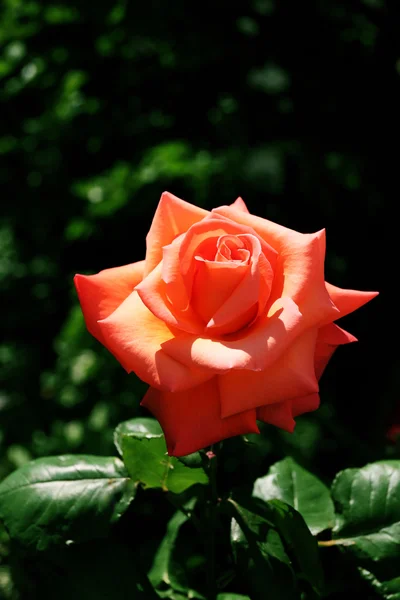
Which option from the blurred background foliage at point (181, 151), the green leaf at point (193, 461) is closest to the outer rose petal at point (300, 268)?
the green leaf at point (193, 461)

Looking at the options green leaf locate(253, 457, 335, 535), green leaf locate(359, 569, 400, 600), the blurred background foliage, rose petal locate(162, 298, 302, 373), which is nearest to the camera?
rose petal locate(162, 298, 302, 373)

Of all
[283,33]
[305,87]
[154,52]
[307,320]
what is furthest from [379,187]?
[307,320]

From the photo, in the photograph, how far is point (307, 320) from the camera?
728 mm

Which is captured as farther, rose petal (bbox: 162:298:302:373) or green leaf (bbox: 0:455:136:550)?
green leaf (bbox: 0:455:136:550)

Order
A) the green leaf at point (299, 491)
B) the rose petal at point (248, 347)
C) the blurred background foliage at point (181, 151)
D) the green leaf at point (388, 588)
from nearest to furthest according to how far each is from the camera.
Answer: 1. the rose petal at point (248, 347)
2. the green leaf at point (388, 588)
3. the green leaf at point (299, 491)
4. the blurred background foliage at point (181, 151)

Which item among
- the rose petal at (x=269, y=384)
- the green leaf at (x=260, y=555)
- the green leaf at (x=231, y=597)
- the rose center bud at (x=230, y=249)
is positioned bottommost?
the green leaf at (x=231, y=597)

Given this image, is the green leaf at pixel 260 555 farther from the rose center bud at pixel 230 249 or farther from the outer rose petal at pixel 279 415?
the rose center bud at pixel 230 249

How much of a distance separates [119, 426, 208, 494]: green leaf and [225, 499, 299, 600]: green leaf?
6 cm

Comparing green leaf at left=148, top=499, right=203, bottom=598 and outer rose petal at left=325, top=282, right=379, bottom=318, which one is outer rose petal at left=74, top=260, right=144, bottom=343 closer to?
outer rose petal at left=325, top=282, right=379, bottom=318

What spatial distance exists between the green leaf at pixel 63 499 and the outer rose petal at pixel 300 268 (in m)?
0.33

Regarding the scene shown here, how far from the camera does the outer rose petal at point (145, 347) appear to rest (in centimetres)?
70

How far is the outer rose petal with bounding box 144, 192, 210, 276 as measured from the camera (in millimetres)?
800

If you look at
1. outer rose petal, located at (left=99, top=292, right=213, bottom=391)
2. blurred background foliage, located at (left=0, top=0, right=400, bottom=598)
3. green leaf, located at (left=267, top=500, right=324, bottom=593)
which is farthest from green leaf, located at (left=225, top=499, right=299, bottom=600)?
blurred background foliage, located at (left=0, top=0, right=400, bottom=598)

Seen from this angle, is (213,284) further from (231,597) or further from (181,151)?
(181,151)
